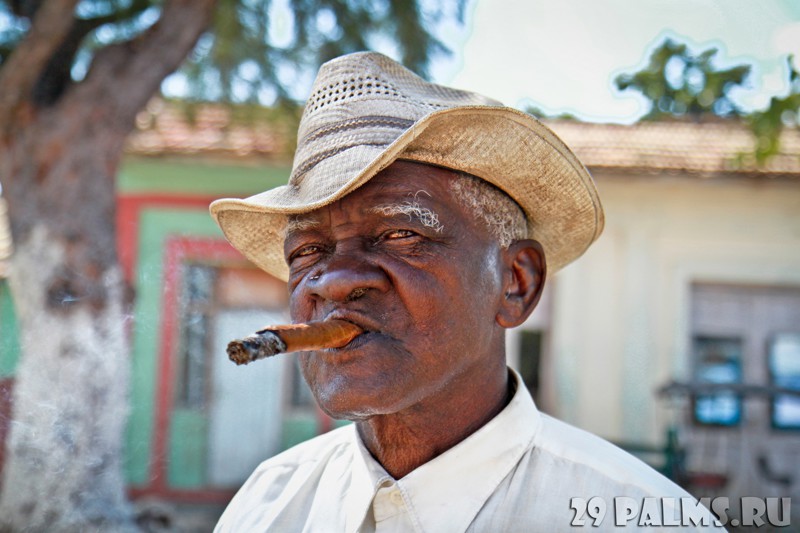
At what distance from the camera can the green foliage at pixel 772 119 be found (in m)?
4.95

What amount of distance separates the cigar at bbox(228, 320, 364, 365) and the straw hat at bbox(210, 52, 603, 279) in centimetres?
35

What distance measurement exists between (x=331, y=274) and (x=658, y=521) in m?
1.00

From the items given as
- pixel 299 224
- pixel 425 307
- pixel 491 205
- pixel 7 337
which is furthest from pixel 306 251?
pixel 7 337

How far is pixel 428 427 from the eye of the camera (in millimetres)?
2154

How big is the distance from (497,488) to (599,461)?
0.27 m

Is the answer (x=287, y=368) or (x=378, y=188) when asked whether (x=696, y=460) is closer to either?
(x=287, y=368)

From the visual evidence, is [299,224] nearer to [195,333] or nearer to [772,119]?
[772,119]

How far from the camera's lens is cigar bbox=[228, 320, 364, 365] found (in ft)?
5.54

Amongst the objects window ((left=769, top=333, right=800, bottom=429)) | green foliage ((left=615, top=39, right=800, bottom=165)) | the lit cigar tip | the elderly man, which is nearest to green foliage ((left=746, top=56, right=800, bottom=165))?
green foliage ((left=615, top=39, right=800, bottom=165))

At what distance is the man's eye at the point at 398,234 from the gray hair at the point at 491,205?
175 mm

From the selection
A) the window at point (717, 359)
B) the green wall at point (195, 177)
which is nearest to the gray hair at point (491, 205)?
the green wall at point (195, 177)

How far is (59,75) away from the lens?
650cm

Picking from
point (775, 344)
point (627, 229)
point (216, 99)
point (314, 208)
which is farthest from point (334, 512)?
point (775, 344)

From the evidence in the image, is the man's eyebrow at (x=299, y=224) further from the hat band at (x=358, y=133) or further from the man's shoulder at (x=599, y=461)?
the man's shoulder at (x=599, y=461)
